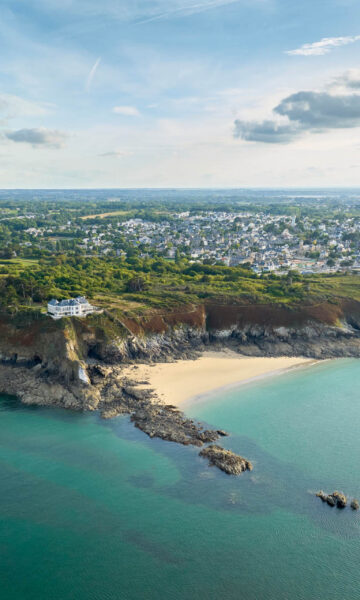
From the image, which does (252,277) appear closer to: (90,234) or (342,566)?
(342,566)

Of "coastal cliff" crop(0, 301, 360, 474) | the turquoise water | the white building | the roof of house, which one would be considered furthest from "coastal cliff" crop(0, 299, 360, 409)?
the turquoise water

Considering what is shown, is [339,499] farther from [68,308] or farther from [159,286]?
[159,286]

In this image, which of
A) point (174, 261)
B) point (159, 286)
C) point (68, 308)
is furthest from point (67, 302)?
point (174, 261)

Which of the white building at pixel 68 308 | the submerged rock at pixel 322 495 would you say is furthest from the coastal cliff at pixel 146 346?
the submerged rock at pixel 322 495

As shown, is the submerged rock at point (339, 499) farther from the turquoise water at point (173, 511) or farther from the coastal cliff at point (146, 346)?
the coastal cliff at point (146, 346)

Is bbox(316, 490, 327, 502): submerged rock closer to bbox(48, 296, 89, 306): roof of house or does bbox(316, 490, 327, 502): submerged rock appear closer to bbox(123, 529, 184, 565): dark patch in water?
bbox(123, 529, 184, 565): dark patch in water
